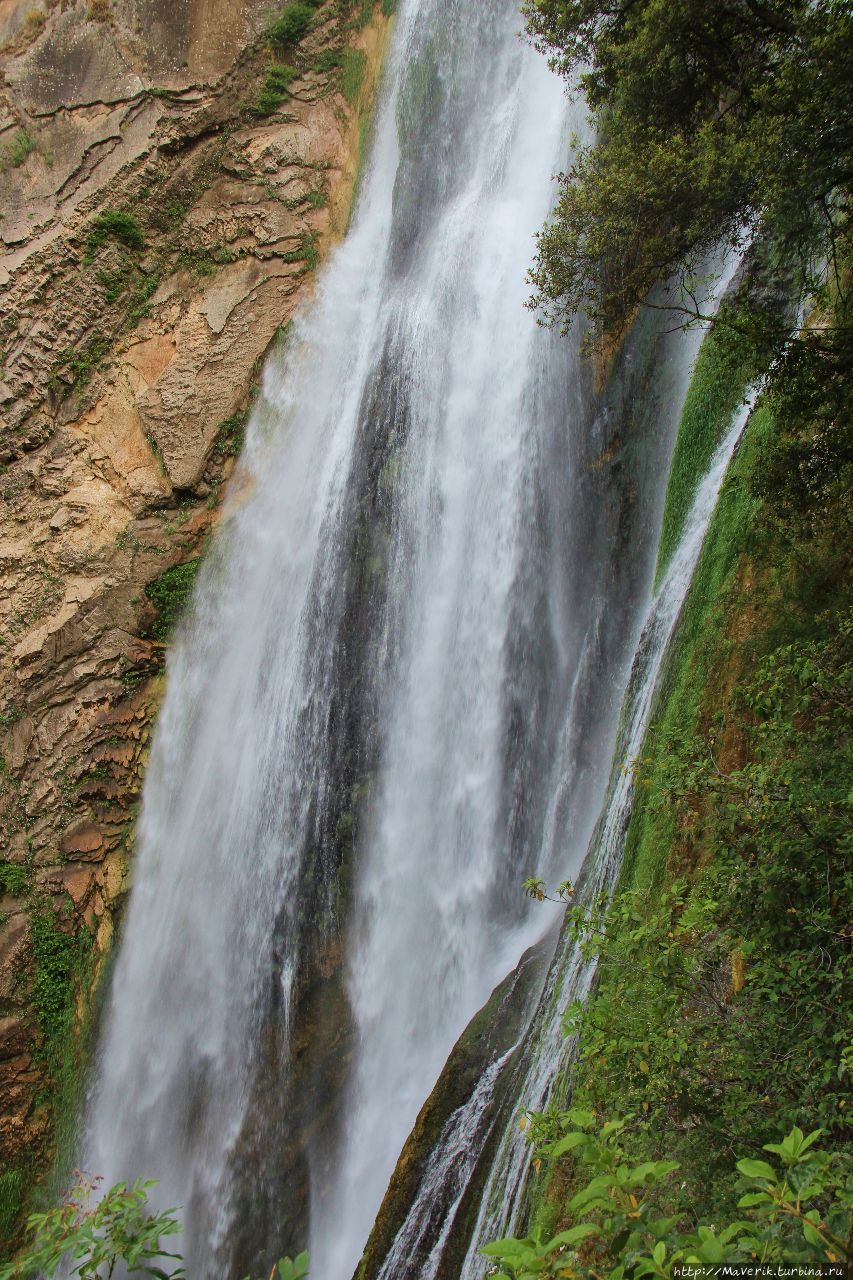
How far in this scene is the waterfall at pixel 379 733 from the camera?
953 cm

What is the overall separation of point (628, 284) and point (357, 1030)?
8.49m

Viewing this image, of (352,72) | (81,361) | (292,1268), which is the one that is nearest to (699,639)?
(292,1268)

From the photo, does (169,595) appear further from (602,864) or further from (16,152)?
(602,864)

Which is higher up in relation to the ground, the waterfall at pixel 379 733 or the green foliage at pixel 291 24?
the green foliage at pixel 291 24

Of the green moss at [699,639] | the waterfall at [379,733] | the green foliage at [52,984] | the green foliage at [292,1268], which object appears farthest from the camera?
the green foliage at [52,984]

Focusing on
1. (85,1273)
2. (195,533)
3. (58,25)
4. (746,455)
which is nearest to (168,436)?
(195,533)

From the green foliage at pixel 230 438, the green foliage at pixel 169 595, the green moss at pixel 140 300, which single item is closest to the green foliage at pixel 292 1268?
the green foliage at pixel 169 595

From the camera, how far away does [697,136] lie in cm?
589

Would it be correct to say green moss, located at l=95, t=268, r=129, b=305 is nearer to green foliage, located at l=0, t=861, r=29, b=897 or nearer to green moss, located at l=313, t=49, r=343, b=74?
green moss, located at l=313, t=49, r=343, b=74

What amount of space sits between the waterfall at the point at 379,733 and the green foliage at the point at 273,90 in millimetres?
4451

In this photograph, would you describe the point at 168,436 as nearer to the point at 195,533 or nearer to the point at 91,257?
the point at 195,533

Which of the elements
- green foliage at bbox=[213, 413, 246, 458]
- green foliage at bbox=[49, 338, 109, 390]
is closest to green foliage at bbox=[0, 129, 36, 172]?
green foliage at bbox=[49, 338, 109, 390]

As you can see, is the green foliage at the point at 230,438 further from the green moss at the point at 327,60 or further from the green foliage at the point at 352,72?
the green moss at the point at 327,60

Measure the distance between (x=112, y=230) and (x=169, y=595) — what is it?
666 cm
